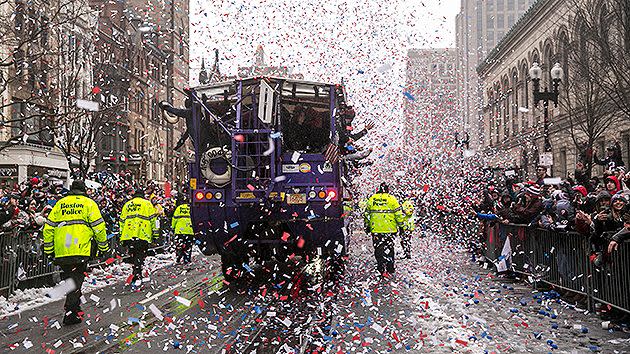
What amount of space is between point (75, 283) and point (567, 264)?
738 cm

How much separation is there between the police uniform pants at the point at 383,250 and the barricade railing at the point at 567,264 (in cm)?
245

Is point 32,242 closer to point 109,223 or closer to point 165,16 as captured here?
point 109,223

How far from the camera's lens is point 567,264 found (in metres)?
10.0

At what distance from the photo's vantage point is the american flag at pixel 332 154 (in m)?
10.9

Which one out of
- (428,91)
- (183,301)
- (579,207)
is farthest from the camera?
(428,91)

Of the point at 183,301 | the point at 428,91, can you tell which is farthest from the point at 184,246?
the point at 428,91

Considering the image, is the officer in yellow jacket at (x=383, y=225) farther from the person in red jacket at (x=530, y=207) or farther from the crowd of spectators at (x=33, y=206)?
the crowd of spectators at (x=33, y=206)

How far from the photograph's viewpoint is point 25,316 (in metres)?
9.33

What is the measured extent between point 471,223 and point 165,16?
49.0 meters

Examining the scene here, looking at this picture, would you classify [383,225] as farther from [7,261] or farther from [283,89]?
[7,261]

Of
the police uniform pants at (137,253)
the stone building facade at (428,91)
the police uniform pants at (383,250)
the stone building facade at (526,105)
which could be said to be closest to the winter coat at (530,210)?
the police uniform pants at (383,250)

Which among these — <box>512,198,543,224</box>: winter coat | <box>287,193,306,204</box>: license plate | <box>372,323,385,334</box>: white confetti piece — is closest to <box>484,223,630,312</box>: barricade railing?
<box>512,198,543,224</box>: winter coat

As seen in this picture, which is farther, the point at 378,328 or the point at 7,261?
the point at 7,261

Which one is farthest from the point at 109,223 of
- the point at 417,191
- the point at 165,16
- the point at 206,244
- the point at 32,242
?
the point at 165,16
